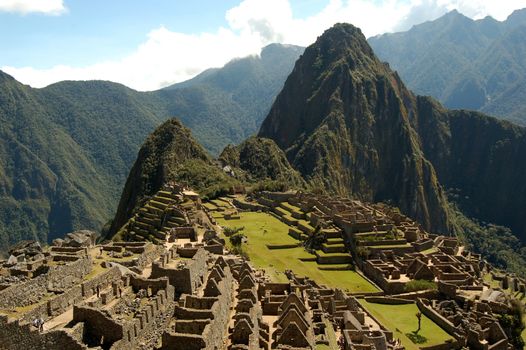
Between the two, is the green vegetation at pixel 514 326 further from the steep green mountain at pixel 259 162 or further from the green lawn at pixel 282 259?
the steep green mountain at pixel 259 162

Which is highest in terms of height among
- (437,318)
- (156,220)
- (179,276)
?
(179,276)

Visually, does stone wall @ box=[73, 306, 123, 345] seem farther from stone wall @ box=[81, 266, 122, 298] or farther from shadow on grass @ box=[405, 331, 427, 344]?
shadow on grass @ box=[405, 331, 427, 344]

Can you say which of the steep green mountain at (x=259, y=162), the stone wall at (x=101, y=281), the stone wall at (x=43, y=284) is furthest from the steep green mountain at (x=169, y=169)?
the stone wall at (x=43, y=284)

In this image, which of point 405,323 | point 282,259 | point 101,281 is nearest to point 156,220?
point 282,259

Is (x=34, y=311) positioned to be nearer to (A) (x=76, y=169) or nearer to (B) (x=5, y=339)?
(B) (x=5, y=339)

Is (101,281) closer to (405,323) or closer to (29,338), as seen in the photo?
(29,338)

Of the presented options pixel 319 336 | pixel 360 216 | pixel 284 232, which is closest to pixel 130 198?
pixel 284 232
